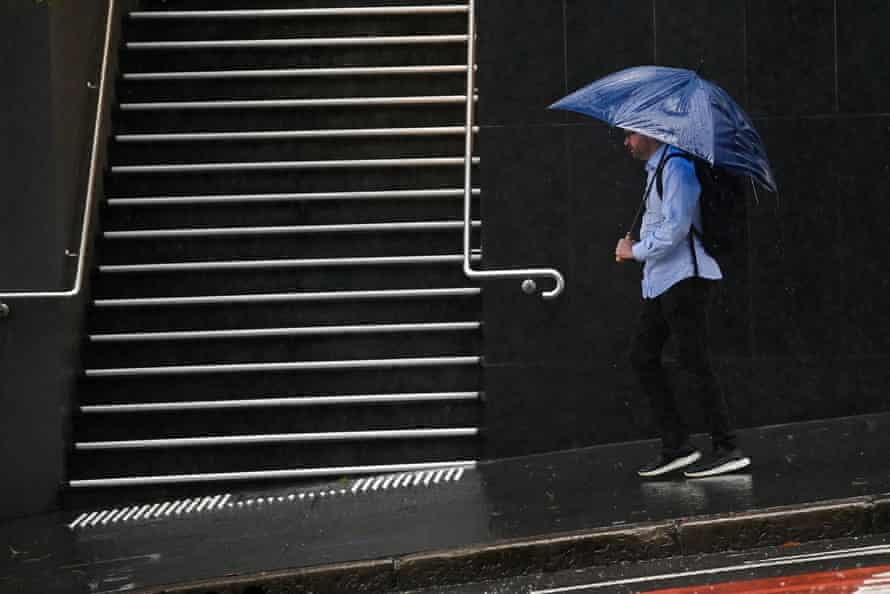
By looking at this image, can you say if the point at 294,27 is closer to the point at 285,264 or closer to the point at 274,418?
the point at 285,264

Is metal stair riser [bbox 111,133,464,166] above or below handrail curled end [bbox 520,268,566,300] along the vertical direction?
above

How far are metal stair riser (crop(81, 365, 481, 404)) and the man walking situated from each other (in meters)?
1.95

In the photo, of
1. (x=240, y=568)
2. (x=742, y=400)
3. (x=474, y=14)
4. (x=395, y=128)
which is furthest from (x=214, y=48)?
(x=240, y=568)

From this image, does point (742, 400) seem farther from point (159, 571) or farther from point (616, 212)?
point (159, 571)

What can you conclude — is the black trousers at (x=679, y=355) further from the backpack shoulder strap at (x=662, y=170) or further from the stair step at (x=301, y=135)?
the stair step at (x=301, y=135)

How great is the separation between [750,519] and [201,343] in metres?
4.34

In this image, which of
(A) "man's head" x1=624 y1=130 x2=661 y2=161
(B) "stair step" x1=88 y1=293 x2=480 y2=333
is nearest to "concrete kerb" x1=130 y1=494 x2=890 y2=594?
(A) "man's head" x1=624 y1=130 x2=661 y2=161

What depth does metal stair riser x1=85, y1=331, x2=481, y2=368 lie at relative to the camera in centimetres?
939

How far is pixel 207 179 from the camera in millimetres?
10281

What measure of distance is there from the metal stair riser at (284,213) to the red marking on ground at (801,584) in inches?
182

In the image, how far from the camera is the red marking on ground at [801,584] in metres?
5.52

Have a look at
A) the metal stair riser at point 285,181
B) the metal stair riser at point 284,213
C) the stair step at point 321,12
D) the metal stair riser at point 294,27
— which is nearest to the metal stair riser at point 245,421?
the metal stair riser at point 284,213

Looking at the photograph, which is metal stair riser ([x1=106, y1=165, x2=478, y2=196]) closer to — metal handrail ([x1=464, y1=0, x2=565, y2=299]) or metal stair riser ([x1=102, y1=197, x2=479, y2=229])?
metal stair riser ([x1=102, y1=197, x2=479, y2=229])

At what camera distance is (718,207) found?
7117 mm
